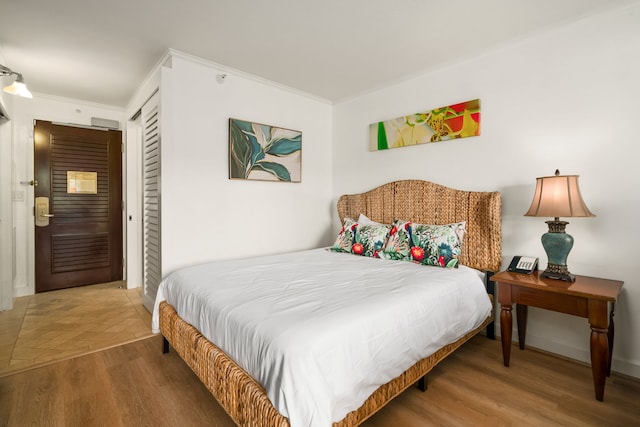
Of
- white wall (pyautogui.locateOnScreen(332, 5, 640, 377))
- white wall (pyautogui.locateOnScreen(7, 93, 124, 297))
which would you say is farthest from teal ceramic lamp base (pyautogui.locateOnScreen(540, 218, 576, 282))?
white wall (pyautogui.locateOnScreen(7, 93, 124, 297))

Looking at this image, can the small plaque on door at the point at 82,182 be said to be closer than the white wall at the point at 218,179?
No

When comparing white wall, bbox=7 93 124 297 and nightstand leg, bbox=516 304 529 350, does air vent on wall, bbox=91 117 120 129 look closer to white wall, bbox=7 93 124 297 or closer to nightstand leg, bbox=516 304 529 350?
white wall, bbox=7 93 124 297

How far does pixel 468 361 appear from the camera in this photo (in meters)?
2.20

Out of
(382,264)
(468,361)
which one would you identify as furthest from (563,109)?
(468,361)

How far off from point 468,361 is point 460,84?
2.35 metres

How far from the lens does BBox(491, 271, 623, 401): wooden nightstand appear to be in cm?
172

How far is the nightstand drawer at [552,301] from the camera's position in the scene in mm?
1807

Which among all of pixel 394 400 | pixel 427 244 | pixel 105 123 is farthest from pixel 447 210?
pixel 105 123

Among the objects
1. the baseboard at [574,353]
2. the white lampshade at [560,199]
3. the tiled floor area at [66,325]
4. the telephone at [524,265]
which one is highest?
the white lampshade at [560,199]

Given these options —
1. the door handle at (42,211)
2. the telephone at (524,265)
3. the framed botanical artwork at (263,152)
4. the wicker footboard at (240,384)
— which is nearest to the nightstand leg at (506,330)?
the telephone at (524,265)

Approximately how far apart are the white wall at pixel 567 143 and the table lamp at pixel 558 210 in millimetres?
276

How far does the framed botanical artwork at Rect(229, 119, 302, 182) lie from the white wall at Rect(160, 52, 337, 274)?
0.24ft

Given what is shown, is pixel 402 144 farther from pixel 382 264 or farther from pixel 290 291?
pixel 290 291

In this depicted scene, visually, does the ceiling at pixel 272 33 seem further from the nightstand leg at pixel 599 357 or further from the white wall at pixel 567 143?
the nightstand leg at pixel 599 357
